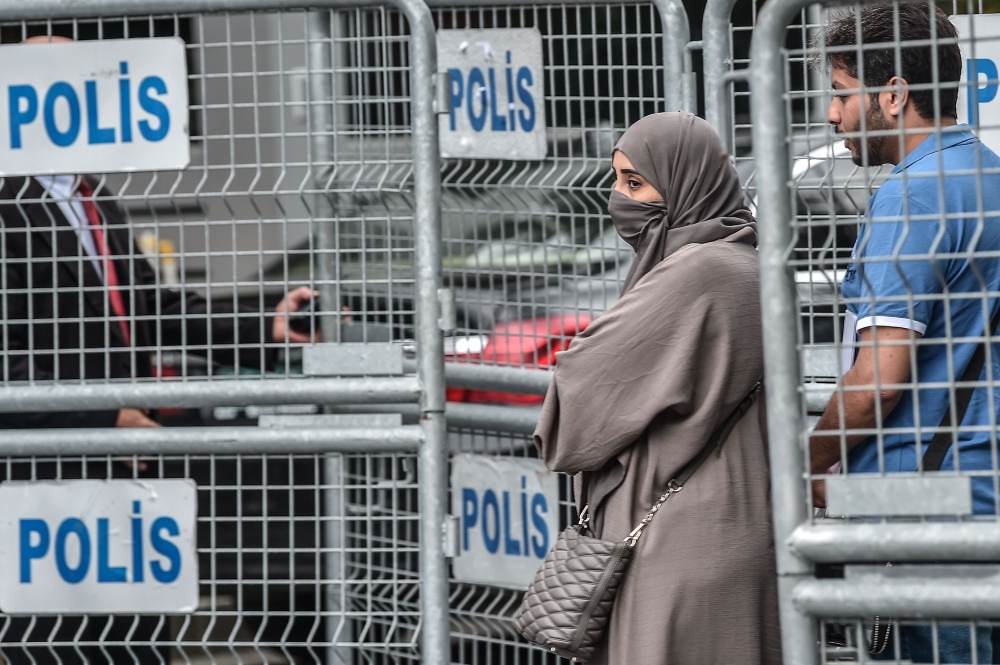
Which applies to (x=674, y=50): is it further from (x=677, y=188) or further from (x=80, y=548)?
(x=80, y=548)

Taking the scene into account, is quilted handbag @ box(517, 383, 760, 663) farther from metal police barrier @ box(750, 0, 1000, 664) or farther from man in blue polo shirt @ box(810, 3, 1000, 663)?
metal police barrier @ box(750, 0, 1000, 664)

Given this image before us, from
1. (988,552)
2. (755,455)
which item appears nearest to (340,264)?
(755,455)

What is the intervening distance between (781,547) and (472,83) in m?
1.72

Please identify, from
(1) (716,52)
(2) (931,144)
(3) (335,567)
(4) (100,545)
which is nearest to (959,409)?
(2) (931,144)

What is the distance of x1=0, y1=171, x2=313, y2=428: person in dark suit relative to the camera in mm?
3186

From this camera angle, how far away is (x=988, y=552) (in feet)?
6.47

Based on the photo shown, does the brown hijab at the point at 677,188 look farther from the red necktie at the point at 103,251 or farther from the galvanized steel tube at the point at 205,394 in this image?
the red necktie at the point at 103,251

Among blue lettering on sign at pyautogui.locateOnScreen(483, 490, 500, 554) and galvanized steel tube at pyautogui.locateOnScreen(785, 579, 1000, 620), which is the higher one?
galvanized steel tube at pyautogui.locateOnScreen(785, 579, 1000, 620)

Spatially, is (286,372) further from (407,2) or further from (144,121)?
(407,2)

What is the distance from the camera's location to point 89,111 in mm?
3105

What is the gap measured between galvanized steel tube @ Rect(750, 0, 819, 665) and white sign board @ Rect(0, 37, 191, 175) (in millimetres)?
1554

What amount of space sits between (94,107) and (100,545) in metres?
1.08

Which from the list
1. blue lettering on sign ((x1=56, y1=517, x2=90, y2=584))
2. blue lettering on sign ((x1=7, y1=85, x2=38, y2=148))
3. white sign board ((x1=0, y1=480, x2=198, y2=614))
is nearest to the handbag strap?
white sign board ((x1=0, y1=480, x2=198, y2=614))

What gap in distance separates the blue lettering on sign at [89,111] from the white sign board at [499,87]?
753 millimetres
